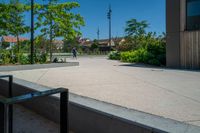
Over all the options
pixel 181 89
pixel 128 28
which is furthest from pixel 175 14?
pixel 128 28

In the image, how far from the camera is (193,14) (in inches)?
689

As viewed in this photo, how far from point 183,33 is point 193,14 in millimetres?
1241

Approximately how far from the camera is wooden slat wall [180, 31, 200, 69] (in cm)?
1706

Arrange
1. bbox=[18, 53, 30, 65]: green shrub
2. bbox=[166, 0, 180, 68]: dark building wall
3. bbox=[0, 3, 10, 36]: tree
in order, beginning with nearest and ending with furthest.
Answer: bbox=[166, 0, 180, 68]: dark building wall < bbox=[18, 53, 30, 65]: green shrub < bbox=[0, 3, 10, 36]: tree

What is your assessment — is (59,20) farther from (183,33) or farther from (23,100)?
(23,100)

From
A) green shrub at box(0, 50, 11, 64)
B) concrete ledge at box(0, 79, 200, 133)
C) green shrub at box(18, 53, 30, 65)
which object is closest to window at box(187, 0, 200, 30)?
green shrub at box(18, 53, 30, 65)

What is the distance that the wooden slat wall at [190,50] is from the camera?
1706 centimetres

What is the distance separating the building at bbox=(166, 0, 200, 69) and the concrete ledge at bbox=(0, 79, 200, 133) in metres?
12.6

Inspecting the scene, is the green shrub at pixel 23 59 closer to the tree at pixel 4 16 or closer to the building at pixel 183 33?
the tree at pixel 4 16

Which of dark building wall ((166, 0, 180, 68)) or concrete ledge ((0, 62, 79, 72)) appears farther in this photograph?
dark building wall ((166, 0, 180, 68))

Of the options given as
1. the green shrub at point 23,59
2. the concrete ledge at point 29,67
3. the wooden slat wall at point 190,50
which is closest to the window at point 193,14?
the wooden slat wall at point 190,50

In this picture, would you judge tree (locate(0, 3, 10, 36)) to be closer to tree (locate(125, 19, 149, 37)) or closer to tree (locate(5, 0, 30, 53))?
tree (locate(5, 0, 30, 53))

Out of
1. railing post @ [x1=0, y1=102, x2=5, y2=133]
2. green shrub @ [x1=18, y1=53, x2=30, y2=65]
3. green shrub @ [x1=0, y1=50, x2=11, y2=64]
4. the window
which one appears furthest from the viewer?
green shrub @ [x1=18, y1=53, x2=30, y2=65]

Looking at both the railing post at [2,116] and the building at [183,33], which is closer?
the railing post at [2,116]
